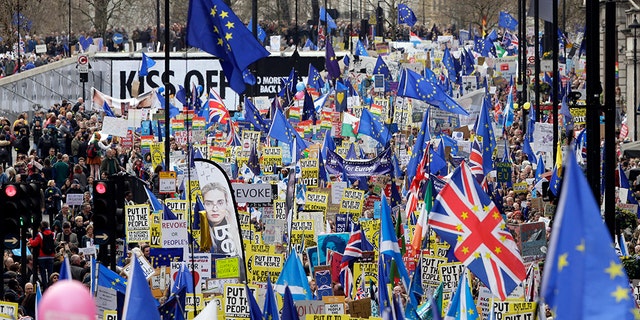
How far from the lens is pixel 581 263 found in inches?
280

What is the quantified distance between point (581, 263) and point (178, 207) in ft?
50.2

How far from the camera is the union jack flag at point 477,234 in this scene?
1471 centimetres

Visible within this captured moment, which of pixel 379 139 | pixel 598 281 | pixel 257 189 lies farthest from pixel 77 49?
pixel 598 281

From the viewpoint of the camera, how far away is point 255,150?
1252 inches

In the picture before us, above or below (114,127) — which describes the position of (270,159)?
below

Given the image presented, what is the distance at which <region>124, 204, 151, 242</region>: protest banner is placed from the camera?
2023 cm

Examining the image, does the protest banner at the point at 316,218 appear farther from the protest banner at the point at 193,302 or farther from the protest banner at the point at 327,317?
the protest banner at the point at 327,317

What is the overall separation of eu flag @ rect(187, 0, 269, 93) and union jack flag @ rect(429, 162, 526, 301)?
5781mm

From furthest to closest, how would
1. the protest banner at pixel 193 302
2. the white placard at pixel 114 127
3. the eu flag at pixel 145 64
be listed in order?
the eu flag at pixel 145 64, the white placard at pixel 114 127, the protest banner at pixel 193 302

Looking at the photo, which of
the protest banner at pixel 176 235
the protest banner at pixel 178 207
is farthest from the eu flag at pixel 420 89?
the protest banner at pixel 176 235

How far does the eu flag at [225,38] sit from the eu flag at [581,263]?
Result: 44.7ft

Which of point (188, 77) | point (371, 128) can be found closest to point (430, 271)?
point (371, 128)

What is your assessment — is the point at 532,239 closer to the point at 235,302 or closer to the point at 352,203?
the point at 235,302

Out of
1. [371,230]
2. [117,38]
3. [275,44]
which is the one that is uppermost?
[117,38]
